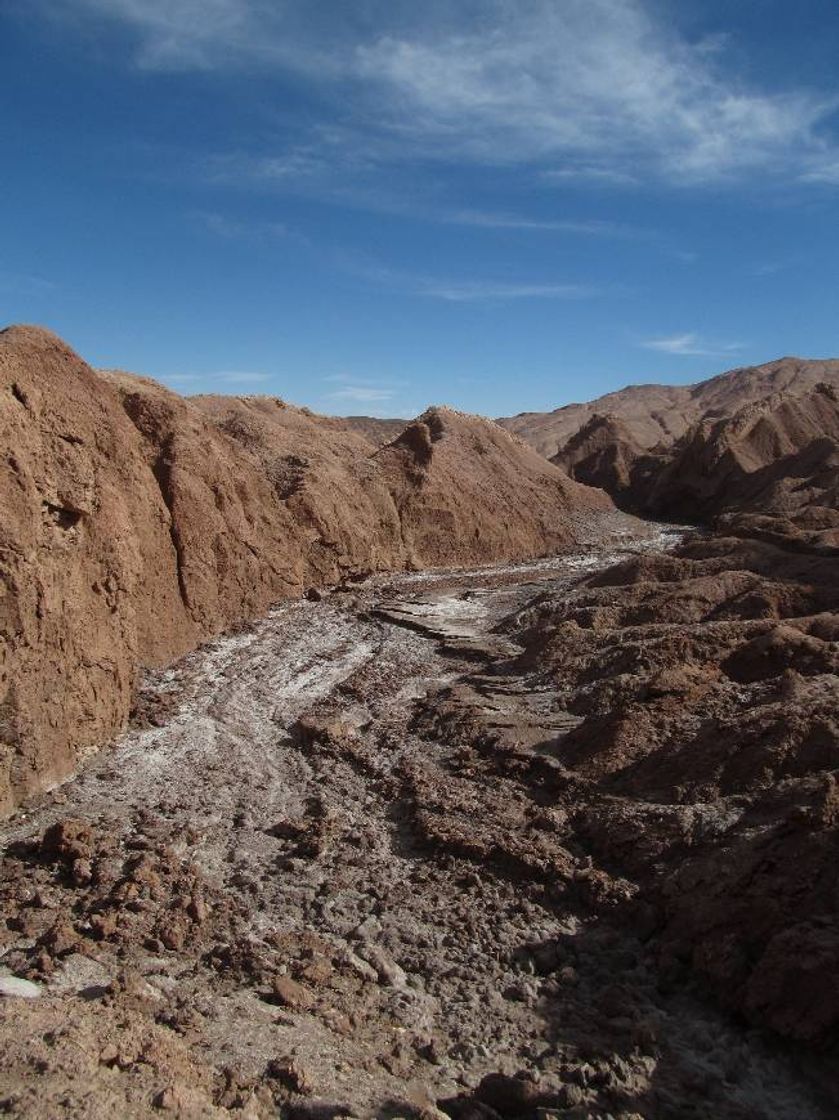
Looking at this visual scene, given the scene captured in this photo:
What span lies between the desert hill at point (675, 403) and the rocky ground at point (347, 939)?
6126 centimetres

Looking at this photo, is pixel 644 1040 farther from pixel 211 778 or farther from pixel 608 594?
pixel 608 594

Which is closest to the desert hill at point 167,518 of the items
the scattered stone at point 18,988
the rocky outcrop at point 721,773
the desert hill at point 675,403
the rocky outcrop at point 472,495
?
the rocky outcrop at point 472,495

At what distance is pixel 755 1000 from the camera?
19.3ft

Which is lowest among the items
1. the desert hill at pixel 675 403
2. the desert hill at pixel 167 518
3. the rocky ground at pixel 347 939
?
the rocky ground at pixel 347 939

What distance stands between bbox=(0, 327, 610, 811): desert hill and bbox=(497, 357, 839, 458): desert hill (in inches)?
1765

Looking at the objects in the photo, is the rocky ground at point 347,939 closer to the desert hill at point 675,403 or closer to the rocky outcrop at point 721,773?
the rocky outcrop at point 721,773

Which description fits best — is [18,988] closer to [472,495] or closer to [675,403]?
[472,495]

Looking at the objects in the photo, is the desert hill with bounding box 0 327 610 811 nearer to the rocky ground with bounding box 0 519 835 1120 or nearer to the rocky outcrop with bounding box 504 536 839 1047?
the rocky ground with bounding box 0 519 835 1120

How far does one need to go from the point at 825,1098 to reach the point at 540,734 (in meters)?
6.00

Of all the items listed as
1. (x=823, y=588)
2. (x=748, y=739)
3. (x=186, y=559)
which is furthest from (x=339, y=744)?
(x=823, y=588)

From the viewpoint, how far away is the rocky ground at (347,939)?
518 centimetres

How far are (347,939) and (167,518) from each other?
1000cm

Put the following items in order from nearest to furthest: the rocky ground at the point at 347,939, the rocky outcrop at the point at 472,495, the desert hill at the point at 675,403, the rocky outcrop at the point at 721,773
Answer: the rocky ground at the point at 347,939 → the rocky outcrop at the point at 721,773 → the rocky outcrop at the point at 472,495 → the desert hill at the point at 675,403

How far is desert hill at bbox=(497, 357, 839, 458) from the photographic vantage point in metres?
75.9
